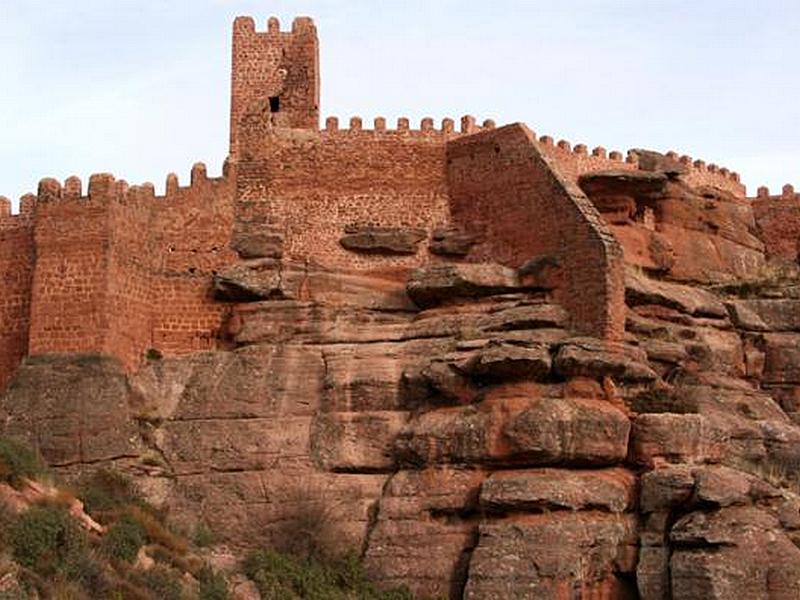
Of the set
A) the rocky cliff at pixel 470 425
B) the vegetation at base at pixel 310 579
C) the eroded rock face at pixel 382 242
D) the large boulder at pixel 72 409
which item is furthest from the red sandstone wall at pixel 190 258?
the vegetation at base at pixel 310 579

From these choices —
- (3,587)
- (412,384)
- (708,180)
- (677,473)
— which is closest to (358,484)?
(412,384)

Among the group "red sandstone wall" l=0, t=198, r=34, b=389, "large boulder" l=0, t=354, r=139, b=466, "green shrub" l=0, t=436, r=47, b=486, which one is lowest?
"green shrub" l=0, t=436, r=47, b=486

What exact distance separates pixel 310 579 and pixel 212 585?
1.70 m

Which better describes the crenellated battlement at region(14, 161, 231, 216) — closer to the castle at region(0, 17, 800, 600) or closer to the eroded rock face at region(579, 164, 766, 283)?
the castle at region(0, 17, 800, 600)

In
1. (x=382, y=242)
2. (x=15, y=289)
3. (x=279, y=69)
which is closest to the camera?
(x=15, y=289)

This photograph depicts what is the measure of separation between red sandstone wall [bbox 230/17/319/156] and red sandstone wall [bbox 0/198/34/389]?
4.63m

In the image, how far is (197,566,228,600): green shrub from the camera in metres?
21.7

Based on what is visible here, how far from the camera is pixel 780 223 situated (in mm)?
31766

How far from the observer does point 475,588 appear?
859 inches

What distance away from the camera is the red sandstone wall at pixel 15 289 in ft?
87.0

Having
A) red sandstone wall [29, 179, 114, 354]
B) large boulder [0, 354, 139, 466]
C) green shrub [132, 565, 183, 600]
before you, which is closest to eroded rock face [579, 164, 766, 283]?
red sandstone wall [29, 179, 114, 354]

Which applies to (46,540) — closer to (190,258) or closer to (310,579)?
(310,579)

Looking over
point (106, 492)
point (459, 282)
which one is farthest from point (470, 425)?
point (106, 492)

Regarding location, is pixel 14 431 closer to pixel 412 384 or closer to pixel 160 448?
pixel 160 448
